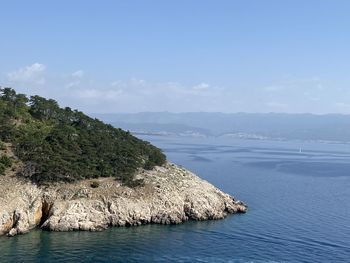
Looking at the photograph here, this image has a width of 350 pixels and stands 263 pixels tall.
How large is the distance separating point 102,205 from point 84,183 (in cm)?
566

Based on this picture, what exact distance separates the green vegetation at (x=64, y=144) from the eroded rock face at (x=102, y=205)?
2.19 metres

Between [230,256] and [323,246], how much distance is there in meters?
13.5

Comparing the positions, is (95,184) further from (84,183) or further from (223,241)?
(223,241)

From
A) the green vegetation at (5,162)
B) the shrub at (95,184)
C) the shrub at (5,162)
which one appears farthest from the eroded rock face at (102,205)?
the shrub at (5,162)

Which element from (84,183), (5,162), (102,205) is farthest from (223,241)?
(5,162)

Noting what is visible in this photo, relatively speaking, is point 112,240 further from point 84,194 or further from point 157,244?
point 84,194

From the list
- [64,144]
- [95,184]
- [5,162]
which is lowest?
[95,184]

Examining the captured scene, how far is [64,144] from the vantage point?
241 ft

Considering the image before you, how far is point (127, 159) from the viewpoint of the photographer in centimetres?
7531

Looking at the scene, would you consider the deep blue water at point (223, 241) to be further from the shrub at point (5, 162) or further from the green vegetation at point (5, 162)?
the shrub at point (5, 162)

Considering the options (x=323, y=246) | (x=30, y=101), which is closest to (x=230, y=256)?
(x=323, y=246)

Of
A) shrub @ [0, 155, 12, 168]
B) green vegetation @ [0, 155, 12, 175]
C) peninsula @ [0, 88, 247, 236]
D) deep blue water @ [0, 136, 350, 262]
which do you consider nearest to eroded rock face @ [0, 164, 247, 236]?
peninsula @ [0, 88, 247, 236]

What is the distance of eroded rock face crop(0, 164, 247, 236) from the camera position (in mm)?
59562

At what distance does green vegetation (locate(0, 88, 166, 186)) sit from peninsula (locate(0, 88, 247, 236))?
6.0 inches
